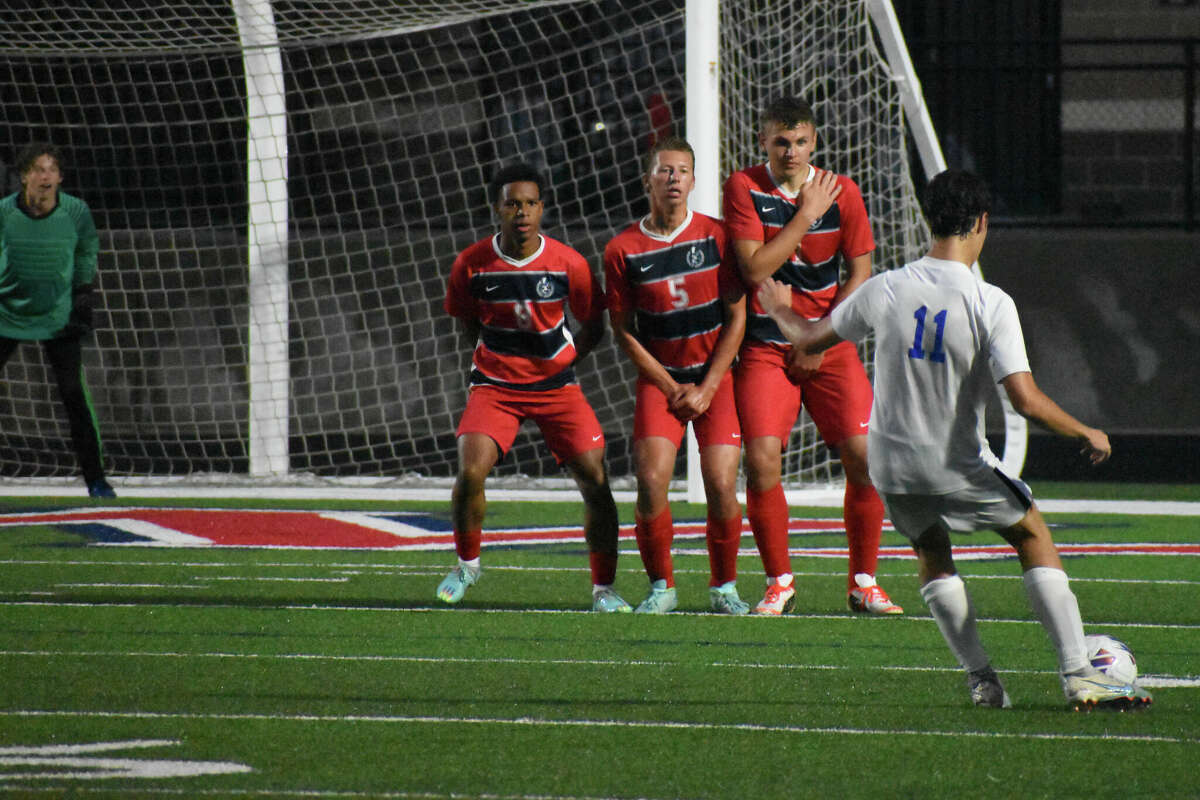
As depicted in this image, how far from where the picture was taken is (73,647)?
6.02 meters

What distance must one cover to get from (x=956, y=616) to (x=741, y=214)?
2401mm

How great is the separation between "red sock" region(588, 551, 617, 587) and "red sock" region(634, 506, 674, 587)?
13cm

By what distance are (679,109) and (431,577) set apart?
22.7 ft

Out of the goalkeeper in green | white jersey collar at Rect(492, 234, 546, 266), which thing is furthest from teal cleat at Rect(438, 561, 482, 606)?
the goalkeeper in green

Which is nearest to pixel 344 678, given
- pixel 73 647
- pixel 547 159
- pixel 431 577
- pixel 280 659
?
pixel 280 659

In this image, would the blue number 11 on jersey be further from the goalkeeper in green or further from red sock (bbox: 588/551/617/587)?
the goalkeeper in green

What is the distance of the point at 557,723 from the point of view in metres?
4.79

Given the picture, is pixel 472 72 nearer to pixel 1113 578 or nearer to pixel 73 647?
pixel 1113 578

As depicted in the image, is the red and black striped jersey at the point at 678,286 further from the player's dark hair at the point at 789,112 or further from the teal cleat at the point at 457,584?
the teal cleat at the point at 457,584

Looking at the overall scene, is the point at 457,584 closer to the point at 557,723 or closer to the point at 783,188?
the point at 783,188

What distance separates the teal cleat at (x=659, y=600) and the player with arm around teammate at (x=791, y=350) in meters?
0.32

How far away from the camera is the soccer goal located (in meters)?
12.7

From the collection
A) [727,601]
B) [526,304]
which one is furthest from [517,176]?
[727,601]

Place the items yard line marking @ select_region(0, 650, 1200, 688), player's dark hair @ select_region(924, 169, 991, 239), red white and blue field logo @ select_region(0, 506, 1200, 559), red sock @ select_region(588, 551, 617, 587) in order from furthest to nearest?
red white and blue field logo @ select_region(0, 506, 1200, 559)
red sock @ select_region(588, 551, 617, 587)
yard line marking @ select_region(0, 650, 1200, 688)
player's dark hair @ select_region(924, 169, 991, 239)
